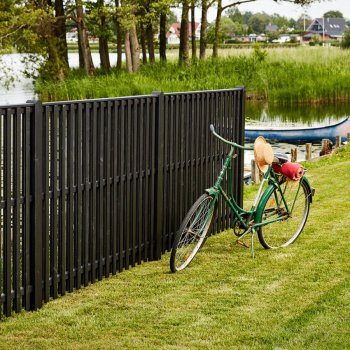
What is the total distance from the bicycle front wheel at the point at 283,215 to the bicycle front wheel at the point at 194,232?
0.64m

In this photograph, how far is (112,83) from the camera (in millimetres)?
44062

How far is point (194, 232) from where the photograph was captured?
8273 mm

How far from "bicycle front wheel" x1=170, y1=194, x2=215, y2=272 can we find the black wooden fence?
1.43 feet

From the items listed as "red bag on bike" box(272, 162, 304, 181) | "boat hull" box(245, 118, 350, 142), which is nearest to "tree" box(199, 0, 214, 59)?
"boat hull" box(245, 118, 350, 142)

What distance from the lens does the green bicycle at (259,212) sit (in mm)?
8250

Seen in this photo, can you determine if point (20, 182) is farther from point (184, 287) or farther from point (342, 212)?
point (342, 212)

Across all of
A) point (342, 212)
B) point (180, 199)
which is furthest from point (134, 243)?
point (342, 212)

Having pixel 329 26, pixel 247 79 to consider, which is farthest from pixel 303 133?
pixel 329 26

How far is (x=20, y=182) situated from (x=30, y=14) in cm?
3814

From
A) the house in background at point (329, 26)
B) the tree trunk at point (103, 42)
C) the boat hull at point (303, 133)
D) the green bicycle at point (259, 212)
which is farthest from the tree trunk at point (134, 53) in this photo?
the house in background at point (329, 26)

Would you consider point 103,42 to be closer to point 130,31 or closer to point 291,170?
point 130,31

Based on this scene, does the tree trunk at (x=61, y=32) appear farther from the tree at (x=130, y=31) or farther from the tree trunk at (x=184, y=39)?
the tree trunk at (x=184, y=39)

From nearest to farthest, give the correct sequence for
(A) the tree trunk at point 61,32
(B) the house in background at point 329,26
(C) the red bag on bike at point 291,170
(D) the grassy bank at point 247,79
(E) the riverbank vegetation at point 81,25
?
(C) the red bag on bike at point 291,170 < (D) the grassy bank at point 247,79 < (E) the riverbank vegetation at point 81,25 < (A) the tree trunk at point 61,32 < (B) the house in background at point 329,26

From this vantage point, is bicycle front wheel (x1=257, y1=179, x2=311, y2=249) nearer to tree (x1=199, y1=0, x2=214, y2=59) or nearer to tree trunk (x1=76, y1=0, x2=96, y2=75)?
tree trunk (x1=76, y1=0, x2=96, y2=75)
